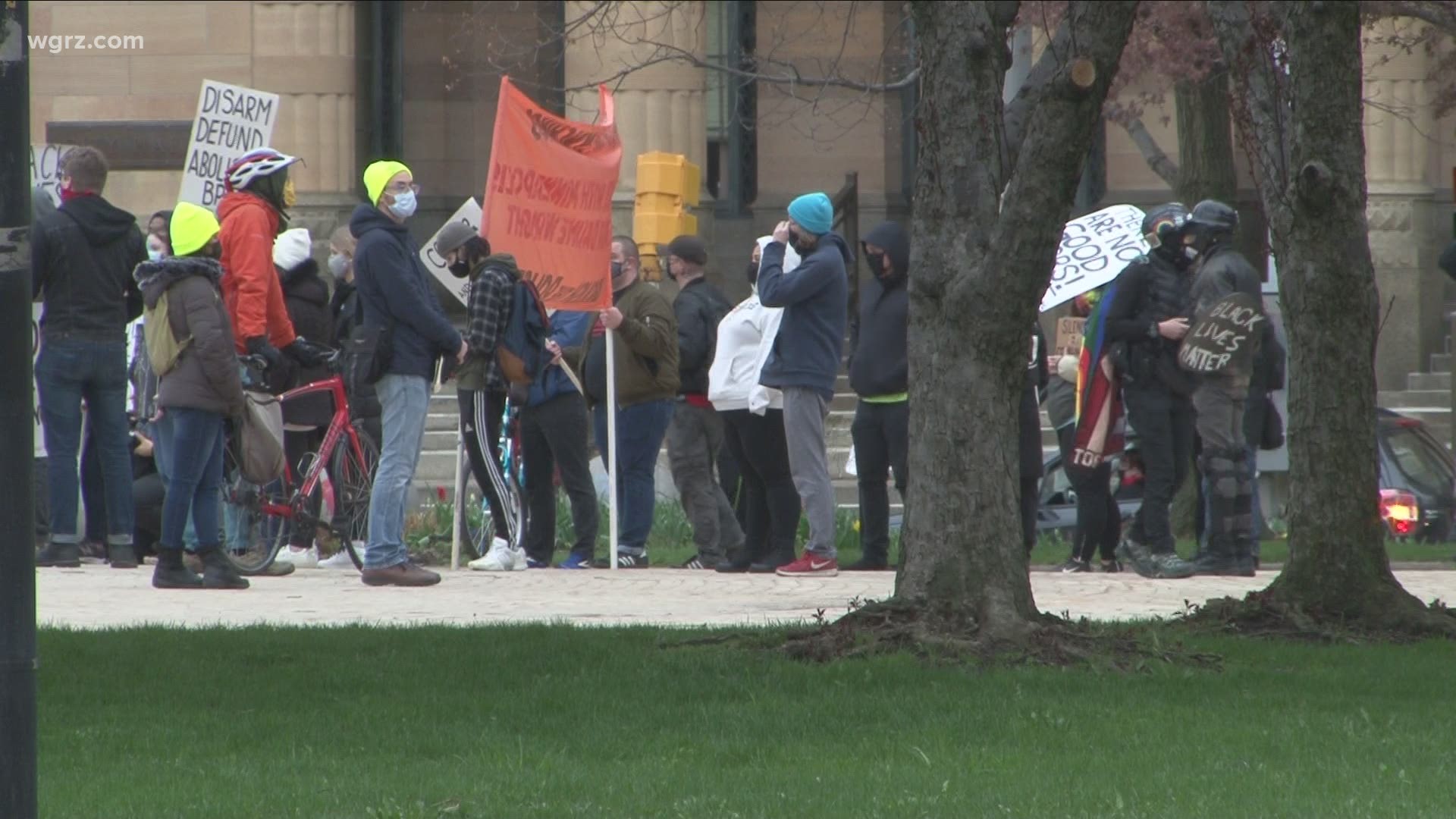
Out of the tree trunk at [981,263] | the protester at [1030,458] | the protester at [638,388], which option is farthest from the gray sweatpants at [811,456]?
the tree trunk at [981,263]

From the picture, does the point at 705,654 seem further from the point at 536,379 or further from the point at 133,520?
the point at 133,520

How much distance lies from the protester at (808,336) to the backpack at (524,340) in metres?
1.37

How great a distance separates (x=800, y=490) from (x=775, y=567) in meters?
0.66

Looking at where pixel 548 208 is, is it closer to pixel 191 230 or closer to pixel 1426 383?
pixel 191 230

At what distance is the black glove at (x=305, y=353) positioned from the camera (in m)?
13.0

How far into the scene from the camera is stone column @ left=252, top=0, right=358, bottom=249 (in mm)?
26938

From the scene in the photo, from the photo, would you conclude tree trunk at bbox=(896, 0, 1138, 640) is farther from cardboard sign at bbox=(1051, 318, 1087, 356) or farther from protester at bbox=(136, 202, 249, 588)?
cardboard sign at bbox=(1051, 318, 1087, 356)

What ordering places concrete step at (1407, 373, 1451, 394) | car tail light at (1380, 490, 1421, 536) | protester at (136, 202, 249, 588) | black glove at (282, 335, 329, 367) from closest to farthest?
protester at (136, 202, 249, 588) → black glove at (282, 335, 329, 367) → car tail light at (1380, 490, 1421, 536) → concrete step at (1407, 373, 1451, 394)

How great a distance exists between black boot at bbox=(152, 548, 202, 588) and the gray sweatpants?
10.8 ft

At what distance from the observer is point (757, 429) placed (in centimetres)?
1336

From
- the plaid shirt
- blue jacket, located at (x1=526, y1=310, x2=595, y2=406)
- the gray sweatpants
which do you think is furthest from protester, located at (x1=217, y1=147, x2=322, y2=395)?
the gray sweatpants

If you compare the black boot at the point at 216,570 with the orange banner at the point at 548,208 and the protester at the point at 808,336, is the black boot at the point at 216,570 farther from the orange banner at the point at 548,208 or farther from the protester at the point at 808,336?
the protester at the point at 808,336

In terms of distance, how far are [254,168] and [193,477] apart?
1.81 metres

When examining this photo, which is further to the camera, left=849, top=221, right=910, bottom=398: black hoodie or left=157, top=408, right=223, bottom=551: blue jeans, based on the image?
left=849, top=221, right=910, bottom=398: black hoodie
